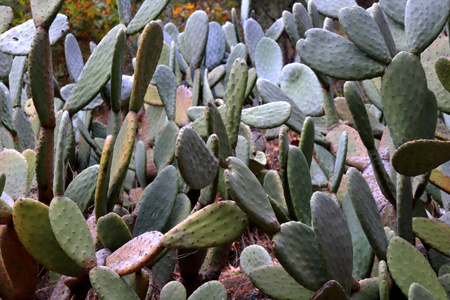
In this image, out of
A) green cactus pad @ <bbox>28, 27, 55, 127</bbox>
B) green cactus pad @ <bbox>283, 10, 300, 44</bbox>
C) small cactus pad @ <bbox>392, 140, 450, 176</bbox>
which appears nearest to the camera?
small cactus pad @ <bbox>392, 140, 450, 176</bbox>

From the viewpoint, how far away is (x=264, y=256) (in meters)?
1.49

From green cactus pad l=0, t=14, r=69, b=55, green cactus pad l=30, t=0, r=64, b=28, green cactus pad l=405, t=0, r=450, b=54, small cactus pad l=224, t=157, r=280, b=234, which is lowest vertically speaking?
small cactus pad l=224, t=157, r=280, b=234

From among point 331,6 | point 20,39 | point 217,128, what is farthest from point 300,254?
point 331,6

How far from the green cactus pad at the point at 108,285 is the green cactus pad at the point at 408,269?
2.01 ft

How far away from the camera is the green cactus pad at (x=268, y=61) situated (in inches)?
112

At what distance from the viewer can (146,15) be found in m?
1.76

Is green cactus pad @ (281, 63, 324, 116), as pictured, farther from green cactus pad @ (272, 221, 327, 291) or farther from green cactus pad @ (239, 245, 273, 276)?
green cactus pad @ (272, 221, 327, 291)

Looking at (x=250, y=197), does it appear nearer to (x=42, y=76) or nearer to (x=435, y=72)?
(x=42, y=76)

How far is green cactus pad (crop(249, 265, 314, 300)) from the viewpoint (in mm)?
1244

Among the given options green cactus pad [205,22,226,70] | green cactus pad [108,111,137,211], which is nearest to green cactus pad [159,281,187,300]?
green cactus pad [108,111,137,211]

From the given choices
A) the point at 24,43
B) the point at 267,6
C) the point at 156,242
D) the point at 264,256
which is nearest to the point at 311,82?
the point at 264,256

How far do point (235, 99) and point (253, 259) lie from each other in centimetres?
49

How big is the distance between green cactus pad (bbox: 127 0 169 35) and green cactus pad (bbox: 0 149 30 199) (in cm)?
56

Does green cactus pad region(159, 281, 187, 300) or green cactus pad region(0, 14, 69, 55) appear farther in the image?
green cactus pad region(0, 14, 69, 55)
